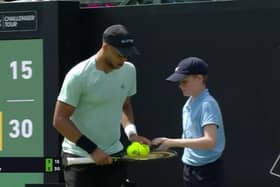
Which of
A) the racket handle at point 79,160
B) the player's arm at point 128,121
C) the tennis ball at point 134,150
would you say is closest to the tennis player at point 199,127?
the tennis ball at point 134,150

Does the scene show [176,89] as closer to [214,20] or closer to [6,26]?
[214,20]

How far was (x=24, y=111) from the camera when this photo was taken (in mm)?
6434

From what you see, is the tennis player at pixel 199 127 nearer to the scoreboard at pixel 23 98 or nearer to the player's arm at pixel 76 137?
the player's arm at pixel 76 137

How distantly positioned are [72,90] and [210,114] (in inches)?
34.8

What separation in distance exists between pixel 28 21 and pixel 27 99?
25.3 inches

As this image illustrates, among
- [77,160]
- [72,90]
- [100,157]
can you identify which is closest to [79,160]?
[77,160]

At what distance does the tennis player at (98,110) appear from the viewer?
4.86m

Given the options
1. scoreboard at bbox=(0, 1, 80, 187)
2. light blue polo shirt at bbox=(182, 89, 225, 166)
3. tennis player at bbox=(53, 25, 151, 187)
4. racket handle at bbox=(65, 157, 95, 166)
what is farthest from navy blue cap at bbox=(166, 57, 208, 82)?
scoreboard at bbox=(0, 1, 80, 187)

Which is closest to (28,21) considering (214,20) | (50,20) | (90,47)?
(50,20)

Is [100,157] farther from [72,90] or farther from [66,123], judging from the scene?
[72,90]

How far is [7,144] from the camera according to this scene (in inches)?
255

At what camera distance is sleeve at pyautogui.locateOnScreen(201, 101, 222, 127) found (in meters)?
4.92

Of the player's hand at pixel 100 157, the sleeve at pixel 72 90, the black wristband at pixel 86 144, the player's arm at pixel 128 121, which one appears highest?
the sleeve at pixel 72 90

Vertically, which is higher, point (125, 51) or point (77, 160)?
point (125, 51)
